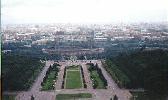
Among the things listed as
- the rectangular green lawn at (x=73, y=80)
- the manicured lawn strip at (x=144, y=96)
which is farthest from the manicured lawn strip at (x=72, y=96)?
the manicured lawn strip at (x=144, y=96)

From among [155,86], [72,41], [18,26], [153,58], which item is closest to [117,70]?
[153,58]

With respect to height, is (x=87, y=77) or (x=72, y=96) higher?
(x=72, y=96)

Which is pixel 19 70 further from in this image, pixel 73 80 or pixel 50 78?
pixel 73 80

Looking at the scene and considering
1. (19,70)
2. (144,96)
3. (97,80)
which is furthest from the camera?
(97,80)

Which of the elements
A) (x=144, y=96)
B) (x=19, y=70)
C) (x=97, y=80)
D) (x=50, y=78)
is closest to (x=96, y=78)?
(x=97, y=80)

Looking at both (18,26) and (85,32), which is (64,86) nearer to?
(85,32)

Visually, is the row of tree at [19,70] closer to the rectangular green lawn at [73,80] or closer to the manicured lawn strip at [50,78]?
the manicured lawn strip at [50,78]
